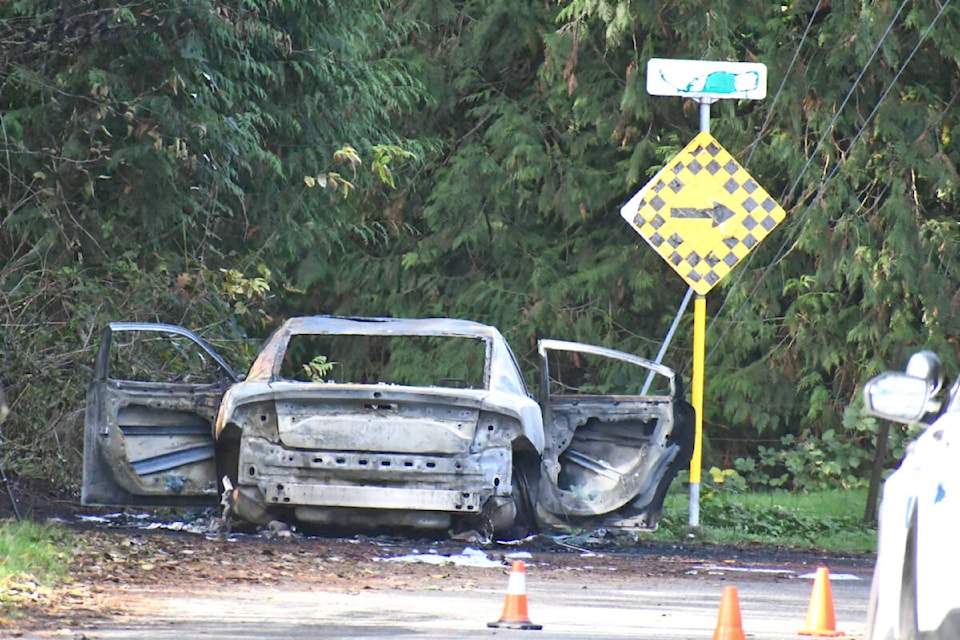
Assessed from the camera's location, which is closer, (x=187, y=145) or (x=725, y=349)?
(x=187, y=145)

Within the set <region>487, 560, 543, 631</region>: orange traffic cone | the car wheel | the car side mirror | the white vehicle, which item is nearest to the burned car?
the car wheel

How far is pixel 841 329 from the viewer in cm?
2031

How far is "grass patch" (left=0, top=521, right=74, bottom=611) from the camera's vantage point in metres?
8.69

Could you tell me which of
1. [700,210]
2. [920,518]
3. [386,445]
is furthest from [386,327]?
[920,518]

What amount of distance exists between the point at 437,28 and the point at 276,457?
12472mm

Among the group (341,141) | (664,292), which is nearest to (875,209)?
(664,292)

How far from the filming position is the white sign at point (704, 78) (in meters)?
14.2

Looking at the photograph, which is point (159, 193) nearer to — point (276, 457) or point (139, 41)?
point (139, 41)

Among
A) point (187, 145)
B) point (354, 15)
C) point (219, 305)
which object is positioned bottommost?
point (219, 305)

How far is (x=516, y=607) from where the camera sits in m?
8.05

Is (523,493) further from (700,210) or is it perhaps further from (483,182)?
(483,182)

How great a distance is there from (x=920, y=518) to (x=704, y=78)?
946 centimetres

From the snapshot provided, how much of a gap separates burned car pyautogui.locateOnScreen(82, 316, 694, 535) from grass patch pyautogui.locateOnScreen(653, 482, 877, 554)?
1123 millimetres

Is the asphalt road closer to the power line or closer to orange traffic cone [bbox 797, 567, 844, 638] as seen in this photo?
orange traffic cone [bbox 797, 567, 844, 638]
